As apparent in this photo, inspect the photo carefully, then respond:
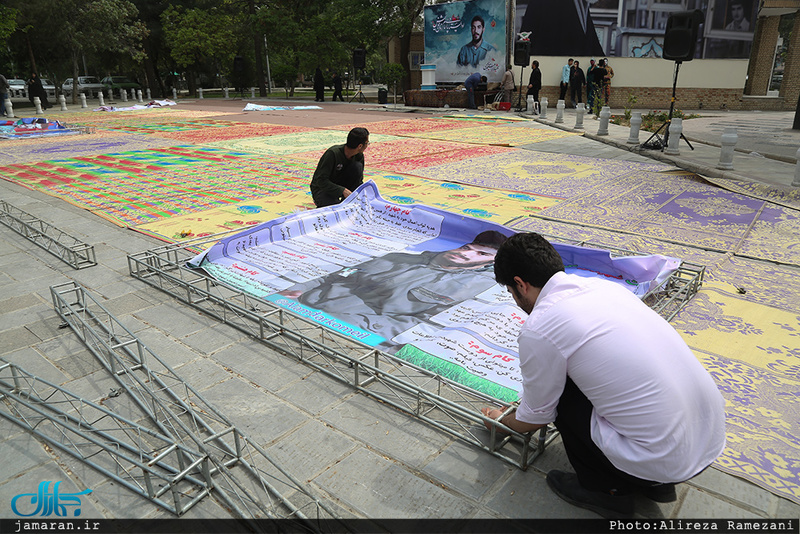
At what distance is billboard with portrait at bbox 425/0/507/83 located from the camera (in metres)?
20.8

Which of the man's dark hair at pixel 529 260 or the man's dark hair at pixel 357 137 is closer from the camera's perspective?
the man's dark hair at pixel 529 260

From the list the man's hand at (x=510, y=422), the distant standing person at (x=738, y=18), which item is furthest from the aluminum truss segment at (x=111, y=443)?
the distant standing person at (x=738, y=18)

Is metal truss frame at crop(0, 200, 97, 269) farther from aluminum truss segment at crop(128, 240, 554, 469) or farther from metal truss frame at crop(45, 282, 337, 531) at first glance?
metal truss frame at crop(45, 282, 337, 531)

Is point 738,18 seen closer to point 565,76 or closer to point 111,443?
point 565,76

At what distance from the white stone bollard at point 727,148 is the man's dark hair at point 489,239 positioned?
5745mm

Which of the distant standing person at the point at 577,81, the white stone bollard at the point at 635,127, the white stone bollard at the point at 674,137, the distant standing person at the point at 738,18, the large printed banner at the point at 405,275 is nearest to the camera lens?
the large printed banner at the point at 405,275

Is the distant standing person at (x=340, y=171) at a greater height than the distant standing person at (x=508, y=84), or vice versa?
the distant standing person at (x=508, y=84)

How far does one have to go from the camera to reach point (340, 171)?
571 cm

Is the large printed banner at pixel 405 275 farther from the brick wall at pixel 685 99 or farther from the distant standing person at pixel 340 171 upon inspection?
the brick wall at pixel 685 99

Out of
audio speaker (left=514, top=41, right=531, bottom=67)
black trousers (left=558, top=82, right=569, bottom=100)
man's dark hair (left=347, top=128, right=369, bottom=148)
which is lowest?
man's dark hair (left=347, top=128, right=369, bottom=148)

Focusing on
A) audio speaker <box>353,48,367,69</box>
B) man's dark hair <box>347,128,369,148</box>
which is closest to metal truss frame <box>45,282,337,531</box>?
man's dark hair <box>347,128,369,148</box>
